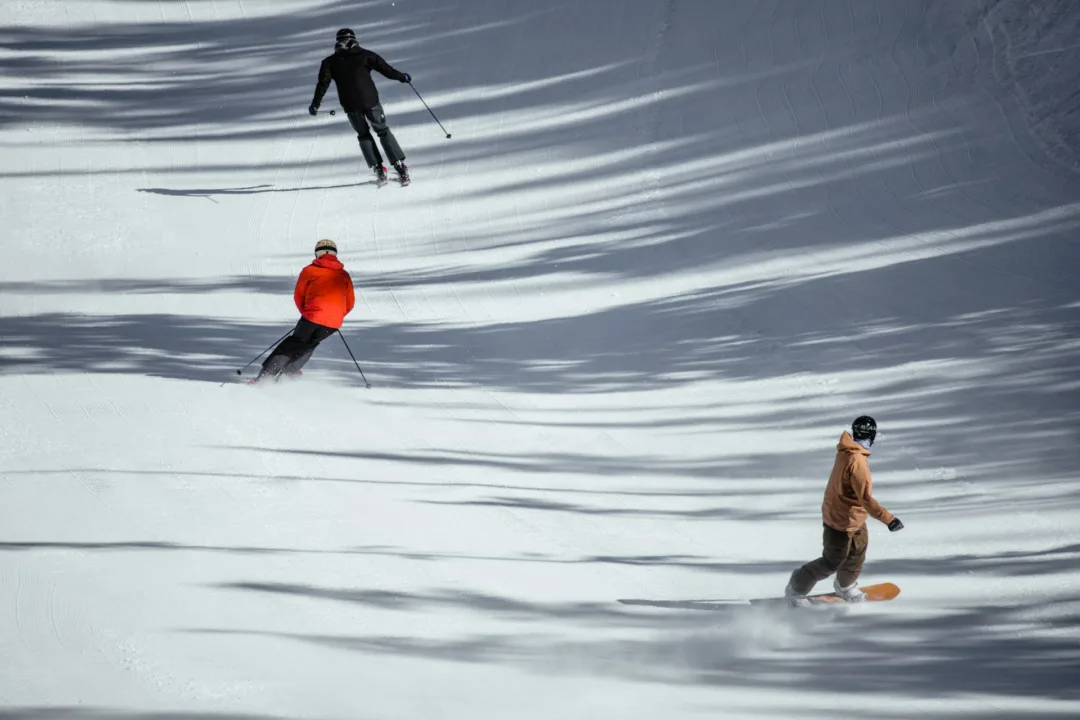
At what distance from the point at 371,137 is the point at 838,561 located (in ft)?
24.6

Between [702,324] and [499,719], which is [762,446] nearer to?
[702,324]

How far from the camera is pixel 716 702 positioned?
5.81 m

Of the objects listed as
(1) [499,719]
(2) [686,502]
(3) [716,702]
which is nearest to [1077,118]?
(2) [686,502]

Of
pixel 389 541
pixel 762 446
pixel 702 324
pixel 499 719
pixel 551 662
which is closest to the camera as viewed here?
pixel 499 719

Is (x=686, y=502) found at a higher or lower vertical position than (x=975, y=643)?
higher

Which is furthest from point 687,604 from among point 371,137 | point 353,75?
point 353,75

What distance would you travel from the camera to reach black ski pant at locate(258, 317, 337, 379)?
8734 mm

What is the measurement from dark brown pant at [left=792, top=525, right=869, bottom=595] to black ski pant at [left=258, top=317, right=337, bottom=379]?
4011mm

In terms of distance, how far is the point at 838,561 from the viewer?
644 centimetres

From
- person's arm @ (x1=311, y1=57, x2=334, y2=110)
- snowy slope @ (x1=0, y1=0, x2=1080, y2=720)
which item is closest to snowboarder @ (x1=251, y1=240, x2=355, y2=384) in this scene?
snowy slope @ (x1=0, y1=0, x2=1080, y2=720)

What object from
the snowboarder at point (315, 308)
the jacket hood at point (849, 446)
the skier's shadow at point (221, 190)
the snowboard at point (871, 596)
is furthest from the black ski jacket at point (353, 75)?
the snowboard at point (871, 596)

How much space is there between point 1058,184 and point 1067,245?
119cm

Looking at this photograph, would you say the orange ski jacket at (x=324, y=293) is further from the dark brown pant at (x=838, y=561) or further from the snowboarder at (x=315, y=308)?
the dark brown pant at (x=838, y=561)

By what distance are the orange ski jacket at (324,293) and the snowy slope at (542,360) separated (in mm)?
597
